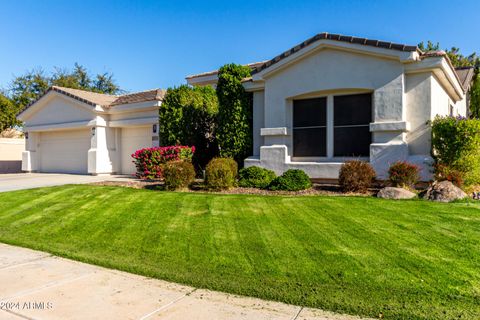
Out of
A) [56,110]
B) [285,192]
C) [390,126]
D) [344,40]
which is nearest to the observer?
[285,192]

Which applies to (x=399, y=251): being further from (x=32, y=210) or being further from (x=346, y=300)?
(x=32, y=210)

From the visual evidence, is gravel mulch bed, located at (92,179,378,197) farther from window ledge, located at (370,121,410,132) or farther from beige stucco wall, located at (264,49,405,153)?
beige stucco wall, located at (264,49,405,153)

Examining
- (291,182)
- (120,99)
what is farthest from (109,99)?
(291,182)

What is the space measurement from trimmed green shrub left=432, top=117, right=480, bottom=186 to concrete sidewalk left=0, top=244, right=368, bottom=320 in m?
7.64

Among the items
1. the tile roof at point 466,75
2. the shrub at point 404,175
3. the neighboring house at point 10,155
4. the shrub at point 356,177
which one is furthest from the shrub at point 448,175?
the neighboring house at point 10,155

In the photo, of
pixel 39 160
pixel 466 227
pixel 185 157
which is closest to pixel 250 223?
pixel 466 227

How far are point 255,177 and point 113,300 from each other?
24.9 ft

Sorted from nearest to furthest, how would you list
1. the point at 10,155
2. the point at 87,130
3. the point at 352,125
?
the point at 352,125
the point at 87,130
the point at 10,155

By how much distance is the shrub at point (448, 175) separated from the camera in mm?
9250

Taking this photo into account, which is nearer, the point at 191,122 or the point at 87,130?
the point at 191,122

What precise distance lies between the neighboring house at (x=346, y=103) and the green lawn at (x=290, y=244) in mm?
3152

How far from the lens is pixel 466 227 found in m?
6.29

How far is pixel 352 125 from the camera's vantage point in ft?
38.3

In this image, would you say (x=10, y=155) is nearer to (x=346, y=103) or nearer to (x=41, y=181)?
(x=41, y=181)
